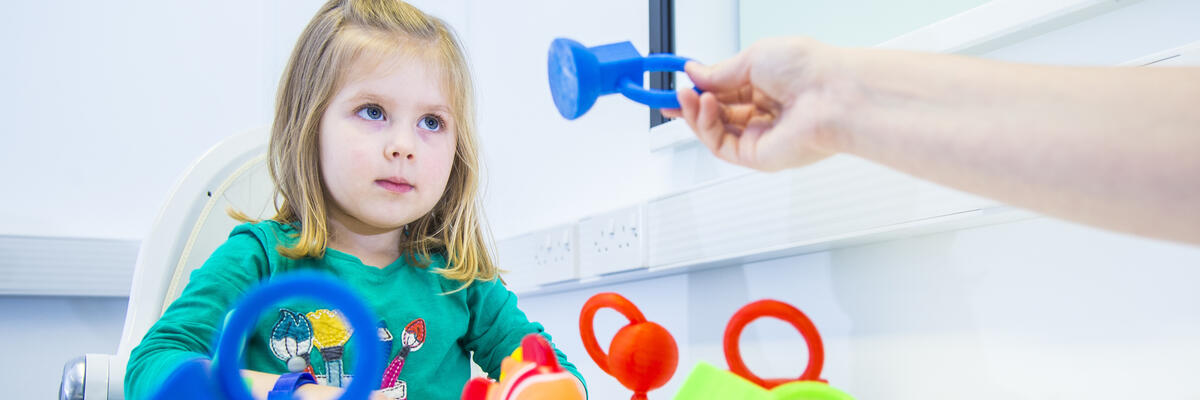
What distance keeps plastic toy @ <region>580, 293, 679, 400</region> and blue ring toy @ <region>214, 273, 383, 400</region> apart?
0.93ft

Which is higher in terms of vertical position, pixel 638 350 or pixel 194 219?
pixel 194 219

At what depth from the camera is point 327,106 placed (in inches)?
36.4

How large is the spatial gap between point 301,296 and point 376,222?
486 mm

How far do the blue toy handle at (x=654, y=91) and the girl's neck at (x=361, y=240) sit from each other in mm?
477

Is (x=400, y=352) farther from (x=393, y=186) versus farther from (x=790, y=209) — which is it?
(x=790, y=209)

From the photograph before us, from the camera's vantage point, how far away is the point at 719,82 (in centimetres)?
59

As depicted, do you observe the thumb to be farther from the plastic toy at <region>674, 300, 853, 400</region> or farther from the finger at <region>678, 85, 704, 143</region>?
the plastic toy at <region>674, 300, 853, 400</region>

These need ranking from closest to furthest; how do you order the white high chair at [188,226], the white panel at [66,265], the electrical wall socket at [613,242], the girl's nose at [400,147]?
1. the girl's nose at [400,147]
2. the white high chair at [188,226]
3. the electrical wall socket at [613,242]
4. the white panel at [66,265]

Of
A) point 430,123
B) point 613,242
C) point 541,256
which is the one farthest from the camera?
point 541,256

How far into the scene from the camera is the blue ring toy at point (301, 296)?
423 millimetres

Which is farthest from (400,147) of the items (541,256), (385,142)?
(541,256)

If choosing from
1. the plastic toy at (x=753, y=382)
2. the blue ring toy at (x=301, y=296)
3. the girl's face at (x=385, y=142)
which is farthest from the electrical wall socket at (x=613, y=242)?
the blue ring toy at (x=301, y=296)

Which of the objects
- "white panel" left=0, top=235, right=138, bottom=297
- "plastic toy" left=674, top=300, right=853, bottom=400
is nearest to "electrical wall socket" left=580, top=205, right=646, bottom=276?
"plastic toy" left=674, top=300, right=853, bottom=400

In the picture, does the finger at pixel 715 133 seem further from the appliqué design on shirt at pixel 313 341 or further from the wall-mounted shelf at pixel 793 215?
the appliqué design on shirt at pixel 313 341
